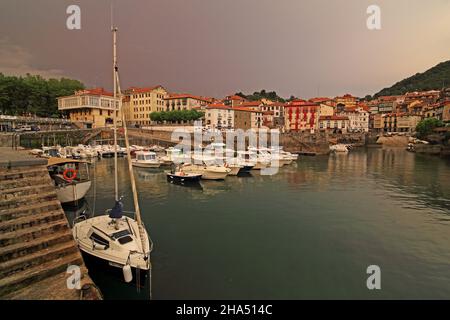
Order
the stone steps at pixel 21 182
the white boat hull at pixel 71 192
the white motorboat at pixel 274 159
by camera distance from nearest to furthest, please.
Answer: the stone steps at pixel 21 182, the white boat hull at pixel 71 192, the white motorboat at pixel 274 159

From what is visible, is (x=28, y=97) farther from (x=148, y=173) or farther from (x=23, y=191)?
(x=23, y=191)

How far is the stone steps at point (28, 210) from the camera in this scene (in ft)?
32.4

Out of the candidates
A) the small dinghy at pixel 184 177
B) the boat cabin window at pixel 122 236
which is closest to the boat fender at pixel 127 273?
the boat cabin window at pixel 122 236

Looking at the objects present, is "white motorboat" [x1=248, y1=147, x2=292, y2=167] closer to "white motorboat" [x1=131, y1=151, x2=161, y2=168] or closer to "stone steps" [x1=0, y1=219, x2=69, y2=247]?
"white motorboat" [x1=131, y1=151, x2=161, y2=168]

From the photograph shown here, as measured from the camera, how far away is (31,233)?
9578 mm

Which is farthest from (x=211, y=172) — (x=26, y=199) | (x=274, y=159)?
(x=26, y=199)

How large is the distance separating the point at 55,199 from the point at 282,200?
70.5ft

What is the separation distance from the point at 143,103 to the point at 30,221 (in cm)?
11885

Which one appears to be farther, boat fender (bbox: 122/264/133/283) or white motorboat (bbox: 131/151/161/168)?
white motorboat (bbox: 131/151/161/168)

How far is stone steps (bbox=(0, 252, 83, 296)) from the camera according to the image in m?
7.82

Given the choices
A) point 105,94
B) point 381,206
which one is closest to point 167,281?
point 381,206

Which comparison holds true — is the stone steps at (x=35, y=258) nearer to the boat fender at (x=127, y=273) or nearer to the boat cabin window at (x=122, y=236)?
the boat fender at (x=127, y=273)

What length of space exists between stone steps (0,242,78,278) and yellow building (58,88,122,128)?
94352 millimetres

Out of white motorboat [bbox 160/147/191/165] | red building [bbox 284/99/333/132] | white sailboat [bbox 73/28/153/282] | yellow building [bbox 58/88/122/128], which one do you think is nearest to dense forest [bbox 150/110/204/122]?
yellow building [bbox 58/88/122/128]
